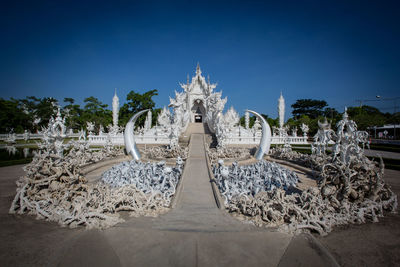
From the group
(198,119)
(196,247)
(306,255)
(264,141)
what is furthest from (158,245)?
(198,119)

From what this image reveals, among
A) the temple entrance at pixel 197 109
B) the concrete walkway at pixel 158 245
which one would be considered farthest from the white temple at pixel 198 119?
the concrete walkway at pixel 158 245

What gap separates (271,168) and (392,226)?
500 centimetres

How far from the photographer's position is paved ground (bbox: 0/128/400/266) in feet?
11.2

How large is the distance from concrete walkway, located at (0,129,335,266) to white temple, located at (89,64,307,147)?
33.3 ft

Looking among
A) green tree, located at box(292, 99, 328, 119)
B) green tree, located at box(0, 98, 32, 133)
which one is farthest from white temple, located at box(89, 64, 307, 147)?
green tree, located at box(292, 99, 328, 119)

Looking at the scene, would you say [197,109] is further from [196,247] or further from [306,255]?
[306,255]

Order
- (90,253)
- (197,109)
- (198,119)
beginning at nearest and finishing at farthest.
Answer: (90,253), (197,109), (198,119)

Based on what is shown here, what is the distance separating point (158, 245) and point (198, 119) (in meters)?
34.4

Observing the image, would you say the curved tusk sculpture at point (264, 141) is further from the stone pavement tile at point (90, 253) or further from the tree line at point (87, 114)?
the tree line at point (87, 114)

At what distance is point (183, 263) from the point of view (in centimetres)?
336

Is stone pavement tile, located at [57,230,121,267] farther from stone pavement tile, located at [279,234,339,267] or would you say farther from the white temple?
the white temple

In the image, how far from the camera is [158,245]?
12.4ft

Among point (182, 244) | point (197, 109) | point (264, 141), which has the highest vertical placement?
point (197, 109)

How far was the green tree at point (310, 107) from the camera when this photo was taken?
232ft
